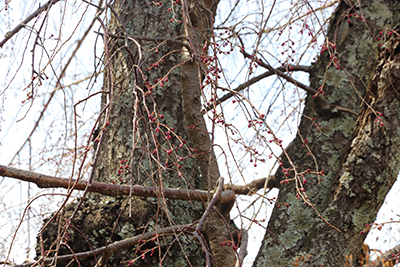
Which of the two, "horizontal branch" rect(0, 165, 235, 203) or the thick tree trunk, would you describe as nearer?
"horizontal branch" rect(0, 165, 235, 203)

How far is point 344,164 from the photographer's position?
1.98 m

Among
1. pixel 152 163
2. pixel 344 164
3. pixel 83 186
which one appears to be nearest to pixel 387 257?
pixel 344 164

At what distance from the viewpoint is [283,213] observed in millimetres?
2057

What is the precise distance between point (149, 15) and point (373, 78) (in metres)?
1.45

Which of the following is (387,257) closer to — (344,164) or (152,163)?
(344,164)

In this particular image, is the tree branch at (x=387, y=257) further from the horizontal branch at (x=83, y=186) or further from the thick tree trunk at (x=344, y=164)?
the horizontal branch at (x=83, y=186)

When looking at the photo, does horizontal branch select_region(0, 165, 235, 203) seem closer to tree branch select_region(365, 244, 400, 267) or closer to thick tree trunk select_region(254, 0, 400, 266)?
thick tree trunk select_region(254, 0, 400, 266)

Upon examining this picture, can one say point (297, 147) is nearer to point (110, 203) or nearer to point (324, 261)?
point (324, 261)

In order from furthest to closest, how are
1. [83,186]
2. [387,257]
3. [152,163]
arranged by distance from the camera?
[152,163], [387,257], [83,186]

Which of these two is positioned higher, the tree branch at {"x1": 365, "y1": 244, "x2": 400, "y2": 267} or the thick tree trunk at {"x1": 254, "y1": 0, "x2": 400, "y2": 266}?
the thick tree trunk at {"x1": 254, "y1": 0, "x2": 400, "y2": 266}

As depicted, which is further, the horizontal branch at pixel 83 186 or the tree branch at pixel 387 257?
the tree branch at pixel 387 257

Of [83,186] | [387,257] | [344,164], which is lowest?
[387,257]

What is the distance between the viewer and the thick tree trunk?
1916 mm

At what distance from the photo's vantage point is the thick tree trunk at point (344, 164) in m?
1.92
